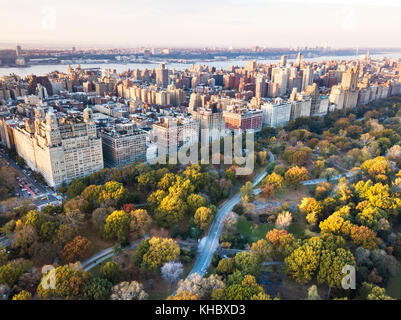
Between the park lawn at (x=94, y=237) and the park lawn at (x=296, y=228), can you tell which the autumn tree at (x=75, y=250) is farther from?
the park lawn at (x=296, y=228)

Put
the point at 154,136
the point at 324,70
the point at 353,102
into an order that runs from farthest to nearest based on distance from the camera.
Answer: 1. the point at 324,70
2. the point at 353,102
3. the point at 154,136

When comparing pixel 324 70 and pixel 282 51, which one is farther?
pixel 282 51

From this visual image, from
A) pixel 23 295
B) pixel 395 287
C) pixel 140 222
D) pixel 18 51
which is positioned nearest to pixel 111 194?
pixel 140 222

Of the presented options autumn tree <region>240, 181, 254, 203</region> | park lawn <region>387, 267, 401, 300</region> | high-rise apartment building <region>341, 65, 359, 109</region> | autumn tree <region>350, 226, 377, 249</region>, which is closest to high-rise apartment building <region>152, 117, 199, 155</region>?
autumn tree <region>240, 181, 254, 203</region>

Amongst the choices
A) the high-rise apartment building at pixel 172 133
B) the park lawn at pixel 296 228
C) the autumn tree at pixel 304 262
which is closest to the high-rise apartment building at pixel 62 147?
the high-rise apartment building at pixel 172 133

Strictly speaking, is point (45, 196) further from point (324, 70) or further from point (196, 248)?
point (324, 70)

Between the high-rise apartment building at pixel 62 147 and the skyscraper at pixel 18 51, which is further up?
the skyscraper at pixel 18 51

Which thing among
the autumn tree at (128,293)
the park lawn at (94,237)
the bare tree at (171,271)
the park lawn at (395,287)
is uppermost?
the autumn tree at (128,293)
